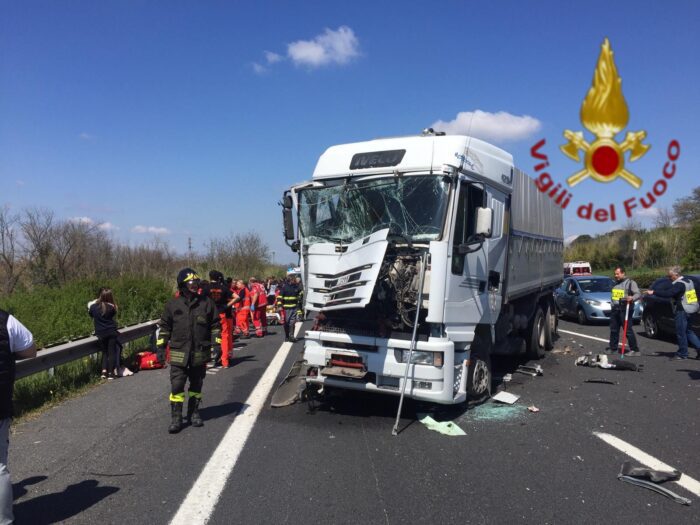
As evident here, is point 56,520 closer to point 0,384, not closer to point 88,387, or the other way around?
point 0,384

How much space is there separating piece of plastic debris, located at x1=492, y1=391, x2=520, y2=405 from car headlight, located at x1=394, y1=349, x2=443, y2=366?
1.75 m

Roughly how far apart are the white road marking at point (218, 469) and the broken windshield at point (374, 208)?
237cm

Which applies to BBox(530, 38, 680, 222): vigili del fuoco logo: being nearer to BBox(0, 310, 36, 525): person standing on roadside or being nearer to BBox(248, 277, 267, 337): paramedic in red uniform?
BBox(0, 310, 36, 525): person standing on roadside

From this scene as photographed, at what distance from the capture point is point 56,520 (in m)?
3.80

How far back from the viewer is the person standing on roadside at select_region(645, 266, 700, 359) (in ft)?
33.1

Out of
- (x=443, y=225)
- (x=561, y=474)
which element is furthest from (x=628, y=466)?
(x=443, y=225)

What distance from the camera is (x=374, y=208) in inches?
257

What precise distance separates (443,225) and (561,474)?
2.76m

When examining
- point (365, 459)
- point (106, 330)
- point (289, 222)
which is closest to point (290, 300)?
point (106, 330)

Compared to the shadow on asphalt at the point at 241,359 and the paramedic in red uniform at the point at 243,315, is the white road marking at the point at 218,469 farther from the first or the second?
the paramedic in red uniform at the point at 243,315

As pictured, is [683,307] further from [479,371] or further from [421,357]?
[421,357]

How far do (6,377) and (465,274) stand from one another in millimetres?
4570

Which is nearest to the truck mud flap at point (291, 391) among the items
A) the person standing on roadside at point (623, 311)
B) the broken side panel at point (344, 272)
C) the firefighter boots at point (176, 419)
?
the broken side panel at point (344, 272)

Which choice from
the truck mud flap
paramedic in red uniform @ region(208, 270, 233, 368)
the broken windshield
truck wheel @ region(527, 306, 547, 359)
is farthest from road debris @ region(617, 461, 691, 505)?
paramedic in red uniform @ region(208, 270, 233, 368)
